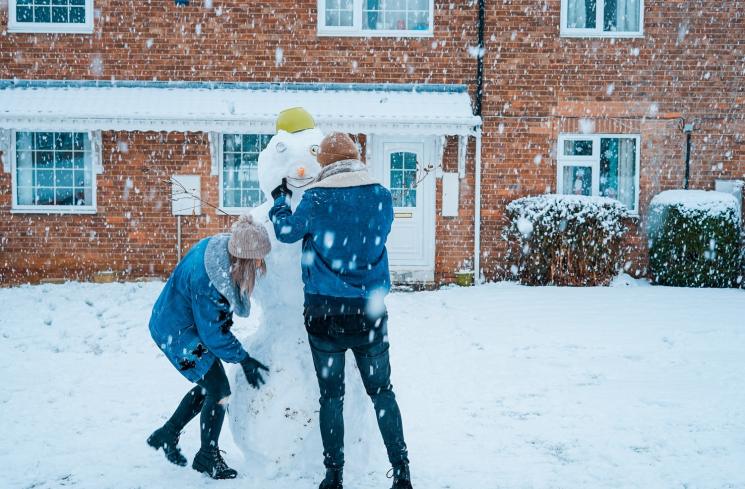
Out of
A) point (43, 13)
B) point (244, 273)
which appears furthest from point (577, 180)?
point (43, 13)

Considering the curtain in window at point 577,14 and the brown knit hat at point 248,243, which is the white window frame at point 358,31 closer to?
the curtain in window at point 577,14

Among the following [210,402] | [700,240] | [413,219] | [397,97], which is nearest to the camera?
[210,402]

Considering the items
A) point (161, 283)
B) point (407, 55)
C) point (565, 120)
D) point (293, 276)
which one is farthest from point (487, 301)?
point (293, 276)

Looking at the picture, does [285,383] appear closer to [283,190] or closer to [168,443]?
[168,443]

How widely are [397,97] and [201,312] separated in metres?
7.79

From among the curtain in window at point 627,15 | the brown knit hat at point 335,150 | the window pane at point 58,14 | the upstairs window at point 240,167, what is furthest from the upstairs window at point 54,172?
the curtain in window at point 627,15

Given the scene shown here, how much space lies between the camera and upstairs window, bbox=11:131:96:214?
Answer: 35.7 feet

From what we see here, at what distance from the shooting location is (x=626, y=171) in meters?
11.2

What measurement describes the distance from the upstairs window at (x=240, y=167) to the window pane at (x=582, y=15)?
17.4ft

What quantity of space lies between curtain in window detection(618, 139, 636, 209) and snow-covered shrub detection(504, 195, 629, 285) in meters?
0.99

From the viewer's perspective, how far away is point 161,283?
1052 centimetres

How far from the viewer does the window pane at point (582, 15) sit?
11125 millimetres

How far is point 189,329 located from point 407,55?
832cm

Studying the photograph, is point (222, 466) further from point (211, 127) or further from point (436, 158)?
point (436, 158)
